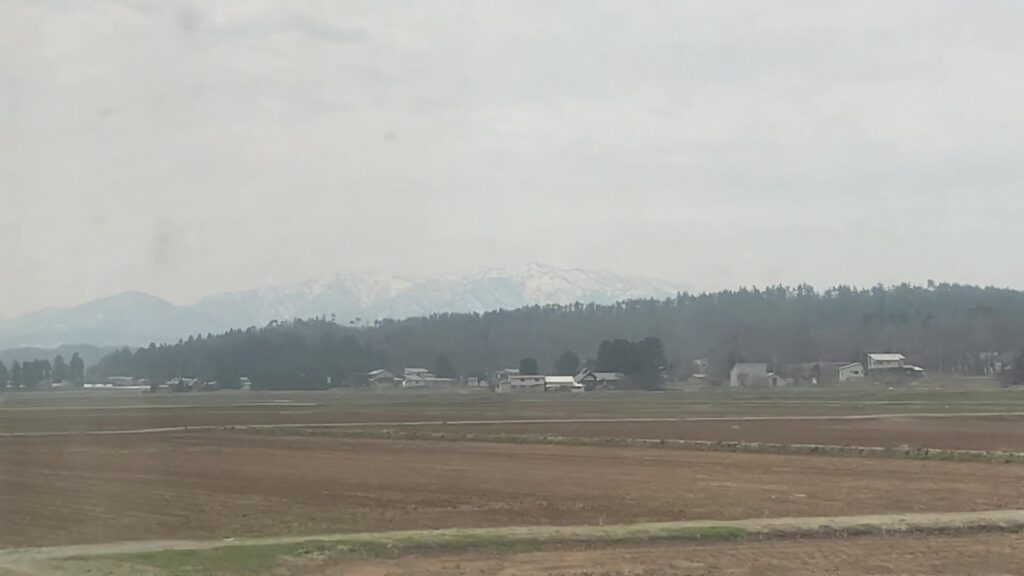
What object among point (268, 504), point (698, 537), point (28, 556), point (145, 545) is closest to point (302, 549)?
point (145, 545)

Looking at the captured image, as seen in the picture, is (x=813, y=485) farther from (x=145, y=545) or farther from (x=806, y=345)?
(x=806, y=345)

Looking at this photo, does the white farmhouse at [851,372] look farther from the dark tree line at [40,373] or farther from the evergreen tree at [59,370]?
the evergreen tree at [59,370]

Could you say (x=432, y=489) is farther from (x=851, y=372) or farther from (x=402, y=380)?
(x=402, y=380)

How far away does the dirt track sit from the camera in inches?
906

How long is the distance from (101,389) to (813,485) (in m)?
69.4

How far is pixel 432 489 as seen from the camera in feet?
97.1

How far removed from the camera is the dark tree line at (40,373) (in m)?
69.7

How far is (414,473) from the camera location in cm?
3478

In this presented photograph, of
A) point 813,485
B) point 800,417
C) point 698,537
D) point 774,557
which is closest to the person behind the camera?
point 774,557

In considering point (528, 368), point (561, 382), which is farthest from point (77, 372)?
point (528, 368)

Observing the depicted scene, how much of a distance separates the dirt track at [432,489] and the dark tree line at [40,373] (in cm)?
2567

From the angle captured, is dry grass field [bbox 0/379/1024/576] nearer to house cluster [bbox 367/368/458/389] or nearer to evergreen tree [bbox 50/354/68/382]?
evergreen tree [bbox 50/354/68/382]

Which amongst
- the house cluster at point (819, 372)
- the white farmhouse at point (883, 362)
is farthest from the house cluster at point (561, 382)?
the white farmhouse at point (883, 362)

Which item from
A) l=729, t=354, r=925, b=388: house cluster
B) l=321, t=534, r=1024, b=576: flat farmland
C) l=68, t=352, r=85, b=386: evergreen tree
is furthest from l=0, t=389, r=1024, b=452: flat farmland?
l=729, t=354, r=925, b=388: house cluster
